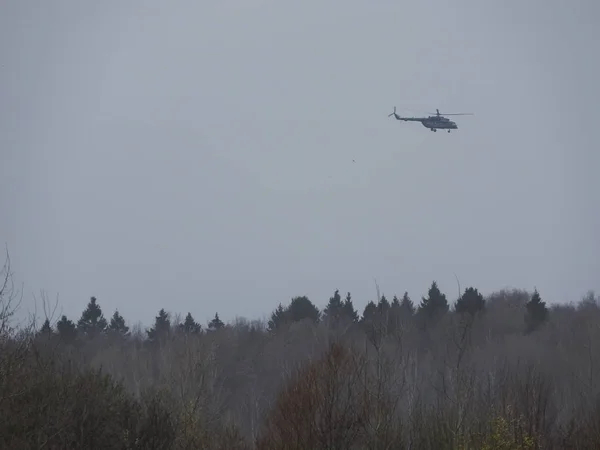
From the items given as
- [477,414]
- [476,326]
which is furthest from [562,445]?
[476,326]

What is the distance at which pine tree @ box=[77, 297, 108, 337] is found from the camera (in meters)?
77.9

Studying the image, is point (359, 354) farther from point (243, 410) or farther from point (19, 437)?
point (243, 410)

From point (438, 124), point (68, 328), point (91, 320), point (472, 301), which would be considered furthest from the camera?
point (91, 320)

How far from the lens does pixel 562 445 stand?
2261cm

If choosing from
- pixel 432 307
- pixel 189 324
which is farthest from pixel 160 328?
pixel 432 307

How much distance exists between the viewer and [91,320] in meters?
78.7

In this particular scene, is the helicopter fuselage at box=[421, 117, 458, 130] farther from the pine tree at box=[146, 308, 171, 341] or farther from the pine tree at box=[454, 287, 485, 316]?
the pine tree at box=[146, 308, 171, 341]

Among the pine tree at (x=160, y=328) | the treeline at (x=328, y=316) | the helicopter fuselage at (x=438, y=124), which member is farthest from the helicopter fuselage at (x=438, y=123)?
the pine tree at (x=160, y=328)

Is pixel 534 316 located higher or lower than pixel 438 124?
lower

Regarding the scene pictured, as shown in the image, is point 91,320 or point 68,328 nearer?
point 68,328

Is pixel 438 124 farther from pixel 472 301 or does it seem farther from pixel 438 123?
pixel 472 301

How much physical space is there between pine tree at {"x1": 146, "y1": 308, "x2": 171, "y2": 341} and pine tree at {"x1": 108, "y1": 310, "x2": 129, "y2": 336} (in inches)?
129

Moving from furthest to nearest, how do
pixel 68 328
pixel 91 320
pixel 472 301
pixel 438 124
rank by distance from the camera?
pixel 91 320 < pixel 472 301 < pixel 68 328 < pixel 438 124

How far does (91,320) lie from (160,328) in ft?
23.7
